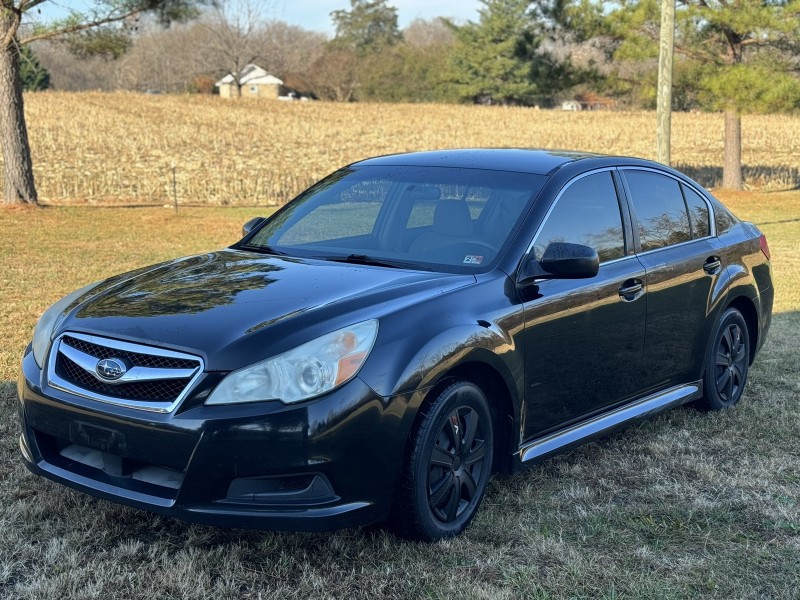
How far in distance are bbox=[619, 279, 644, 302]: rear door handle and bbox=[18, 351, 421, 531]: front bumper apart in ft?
5.31

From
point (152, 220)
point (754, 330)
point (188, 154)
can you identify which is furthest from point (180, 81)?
point (754, 330)

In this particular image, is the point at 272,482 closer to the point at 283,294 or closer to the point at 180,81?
the point at 283,294

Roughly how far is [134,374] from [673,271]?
303 cm

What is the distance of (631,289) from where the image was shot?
486cm

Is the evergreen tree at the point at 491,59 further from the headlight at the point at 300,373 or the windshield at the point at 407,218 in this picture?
the headlight at the point at 300,373

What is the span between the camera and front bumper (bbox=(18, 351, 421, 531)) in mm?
3354

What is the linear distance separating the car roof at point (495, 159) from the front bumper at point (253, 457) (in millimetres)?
1696

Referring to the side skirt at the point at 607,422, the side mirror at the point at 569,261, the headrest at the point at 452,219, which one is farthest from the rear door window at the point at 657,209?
the headrest at the point at 452,219

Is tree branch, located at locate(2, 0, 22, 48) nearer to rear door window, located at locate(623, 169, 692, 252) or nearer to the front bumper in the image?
rear door window, located at locate(623, 169, 692, 252)

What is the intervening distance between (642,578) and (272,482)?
1449 millimetres

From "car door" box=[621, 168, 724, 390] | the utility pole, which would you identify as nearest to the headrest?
"car door" box=[621, 168, 724, 390]

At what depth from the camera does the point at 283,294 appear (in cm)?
389

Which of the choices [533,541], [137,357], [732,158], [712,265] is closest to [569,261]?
[533,541]

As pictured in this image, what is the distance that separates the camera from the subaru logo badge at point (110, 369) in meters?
3.53
